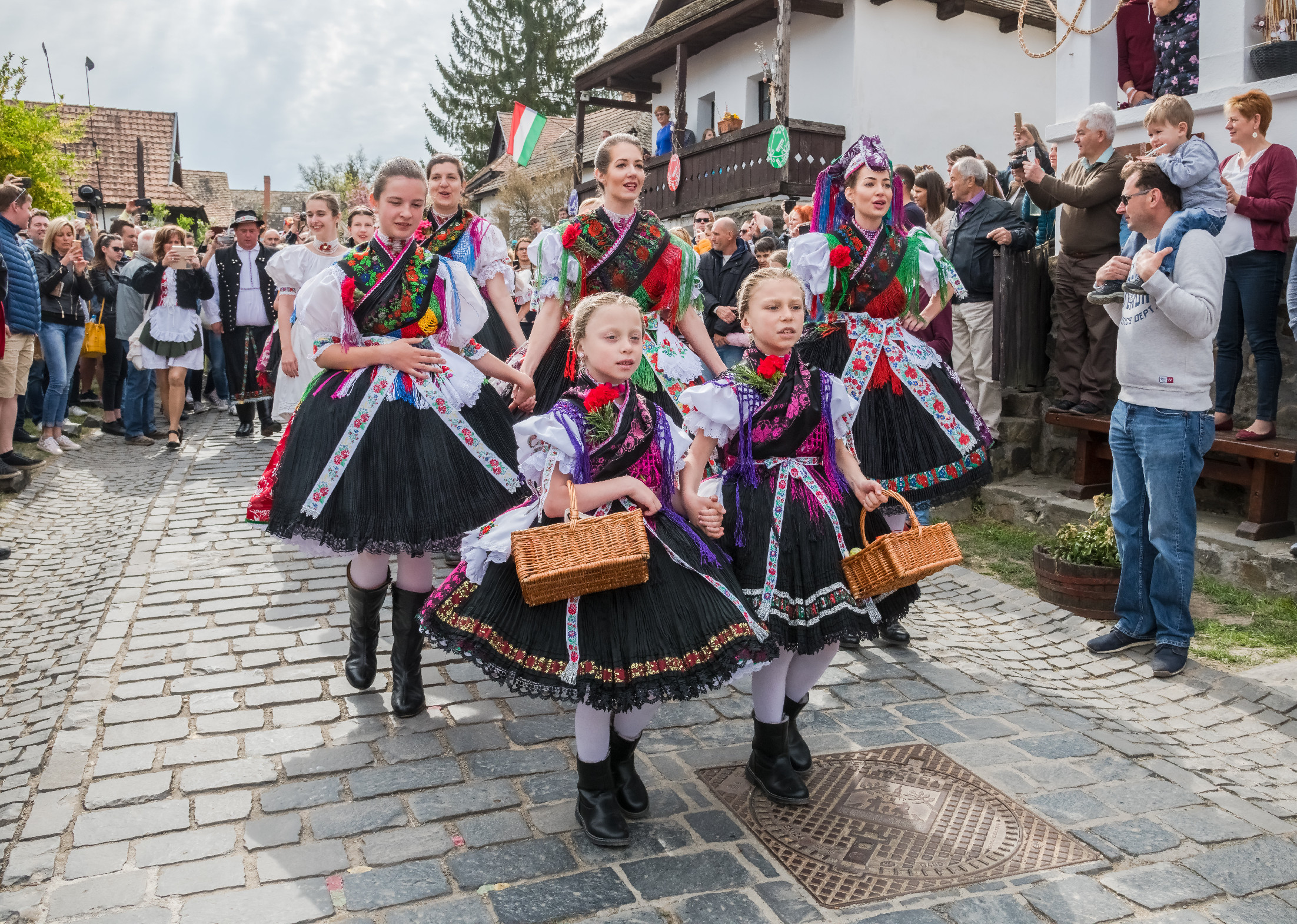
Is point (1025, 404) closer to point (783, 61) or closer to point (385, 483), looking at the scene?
point (385, 483)

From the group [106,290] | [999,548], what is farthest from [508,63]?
[999,548]

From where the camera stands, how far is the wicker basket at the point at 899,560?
3352 mm

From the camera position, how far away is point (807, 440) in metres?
3.73

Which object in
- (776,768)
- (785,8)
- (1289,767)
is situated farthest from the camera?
(785,8)

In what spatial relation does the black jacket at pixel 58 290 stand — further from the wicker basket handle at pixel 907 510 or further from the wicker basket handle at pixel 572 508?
the wicker basket handle at pixel 907 510

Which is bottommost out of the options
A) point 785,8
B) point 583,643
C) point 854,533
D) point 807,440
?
point 583,643

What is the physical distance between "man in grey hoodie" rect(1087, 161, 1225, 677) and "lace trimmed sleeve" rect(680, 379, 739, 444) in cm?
251

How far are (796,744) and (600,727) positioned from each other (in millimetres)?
884

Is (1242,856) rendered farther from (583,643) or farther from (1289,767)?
(583,643)

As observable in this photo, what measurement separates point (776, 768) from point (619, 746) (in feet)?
1.86

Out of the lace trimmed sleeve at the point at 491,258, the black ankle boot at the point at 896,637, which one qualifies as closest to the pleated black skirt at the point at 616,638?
the black ankle boot at the point at 896,637

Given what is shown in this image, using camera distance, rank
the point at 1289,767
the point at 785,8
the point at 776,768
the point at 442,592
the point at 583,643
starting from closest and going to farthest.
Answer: the point at 583,643
the point at 442,592
the point at 776,768
the point at 1289,767
the point at 785,8

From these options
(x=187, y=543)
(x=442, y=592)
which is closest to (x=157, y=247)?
(x=187, y=543)

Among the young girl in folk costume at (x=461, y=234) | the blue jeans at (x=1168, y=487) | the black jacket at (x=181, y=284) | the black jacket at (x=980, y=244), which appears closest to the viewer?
the blue jeans at (x=1168, y=487)
